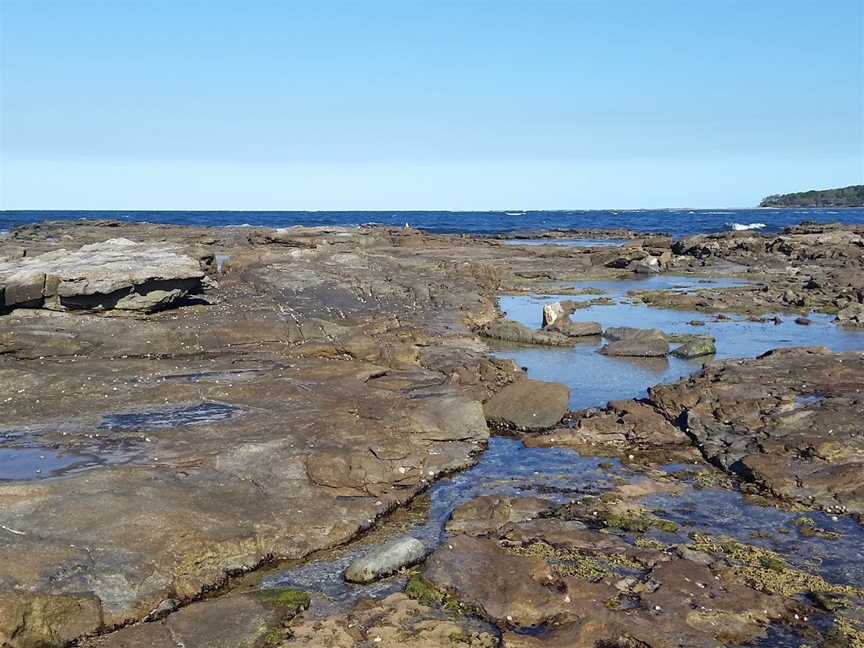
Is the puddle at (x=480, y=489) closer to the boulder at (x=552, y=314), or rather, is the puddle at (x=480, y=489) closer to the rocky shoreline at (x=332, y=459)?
the rocky shoreline at (x=332, y=459)

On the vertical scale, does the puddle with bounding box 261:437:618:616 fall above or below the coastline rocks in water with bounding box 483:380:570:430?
below

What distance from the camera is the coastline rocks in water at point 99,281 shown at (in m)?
26.1

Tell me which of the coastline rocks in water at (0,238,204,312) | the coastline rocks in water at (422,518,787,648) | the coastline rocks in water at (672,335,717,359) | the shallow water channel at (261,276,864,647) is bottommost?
the shallow water channel at (261,276,864,647)

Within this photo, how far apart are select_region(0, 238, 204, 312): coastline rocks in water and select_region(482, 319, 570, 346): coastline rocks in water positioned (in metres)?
12.2

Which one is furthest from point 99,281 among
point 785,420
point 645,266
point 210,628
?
point 645,266

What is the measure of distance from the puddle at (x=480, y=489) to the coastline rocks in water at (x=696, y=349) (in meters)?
12.8

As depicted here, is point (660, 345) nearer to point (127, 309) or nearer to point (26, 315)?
point (127, 309)

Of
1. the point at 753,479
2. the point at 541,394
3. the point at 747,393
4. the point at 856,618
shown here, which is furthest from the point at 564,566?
the point at 747,393

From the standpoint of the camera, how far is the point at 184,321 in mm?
26859

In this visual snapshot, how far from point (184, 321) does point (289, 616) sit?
17.6 metres

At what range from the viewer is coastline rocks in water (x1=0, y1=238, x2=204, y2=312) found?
26094mm

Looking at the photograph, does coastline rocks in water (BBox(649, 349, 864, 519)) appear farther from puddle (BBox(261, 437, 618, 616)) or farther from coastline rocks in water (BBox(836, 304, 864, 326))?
coastline rocks in water (BBox(836, 304, 864, 326))

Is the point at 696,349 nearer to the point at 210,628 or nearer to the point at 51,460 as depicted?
the point at 51,460

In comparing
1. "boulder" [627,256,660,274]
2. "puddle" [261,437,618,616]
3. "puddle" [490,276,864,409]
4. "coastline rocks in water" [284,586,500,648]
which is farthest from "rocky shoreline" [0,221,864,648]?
"boulder" [627,256,660,274]
